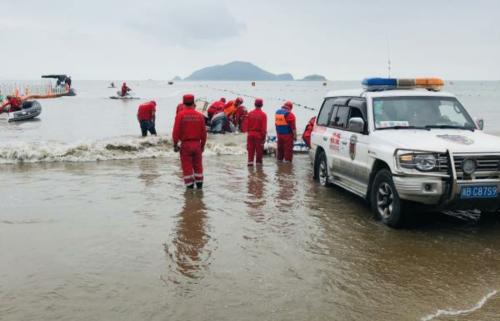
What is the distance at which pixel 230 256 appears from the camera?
5684mm

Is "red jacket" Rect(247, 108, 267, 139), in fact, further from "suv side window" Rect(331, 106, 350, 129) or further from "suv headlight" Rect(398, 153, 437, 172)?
"suv headlight" Rect(398, 153, 437, 172)

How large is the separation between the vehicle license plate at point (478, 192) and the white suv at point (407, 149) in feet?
0.04

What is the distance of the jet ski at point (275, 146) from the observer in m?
14.5

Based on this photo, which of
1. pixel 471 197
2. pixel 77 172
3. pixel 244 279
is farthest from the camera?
pixel 77 172

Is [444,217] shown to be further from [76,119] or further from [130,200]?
[76,119]

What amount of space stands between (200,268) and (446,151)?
3.30 m

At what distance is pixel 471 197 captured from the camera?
241 inches

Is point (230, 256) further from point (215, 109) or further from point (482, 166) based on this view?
point (215, 109)

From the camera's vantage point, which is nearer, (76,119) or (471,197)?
(471,197)

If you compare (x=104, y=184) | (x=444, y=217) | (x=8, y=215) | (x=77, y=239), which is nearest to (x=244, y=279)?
(x=77, y=239)

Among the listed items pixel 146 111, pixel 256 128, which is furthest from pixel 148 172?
pixel 146 111

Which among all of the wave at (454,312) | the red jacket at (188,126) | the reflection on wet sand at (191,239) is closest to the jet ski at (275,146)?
the red jacket at (188,126)

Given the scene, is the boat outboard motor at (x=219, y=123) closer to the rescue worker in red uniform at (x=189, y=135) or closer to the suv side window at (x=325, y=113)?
the suv side window at (x=325, y=113)

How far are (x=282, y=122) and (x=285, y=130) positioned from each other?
0.27 meters
